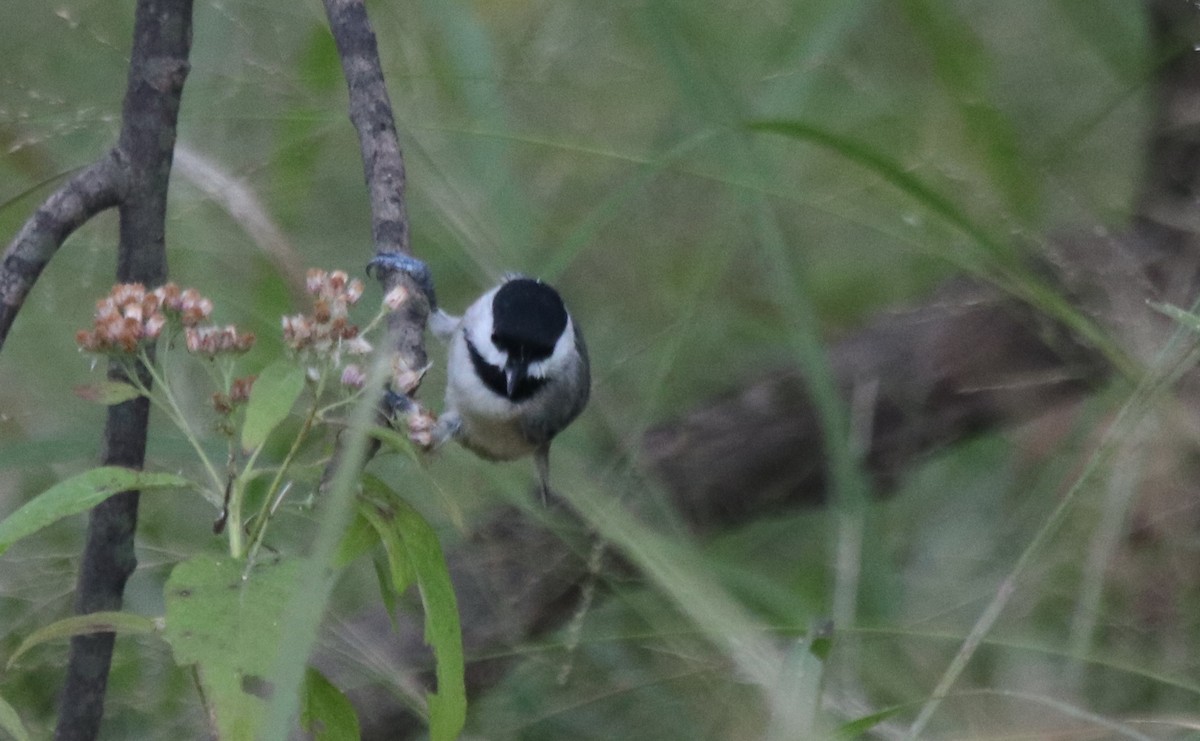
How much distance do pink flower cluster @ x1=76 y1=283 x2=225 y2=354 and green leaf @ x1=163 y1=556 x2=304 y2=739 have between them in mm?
233

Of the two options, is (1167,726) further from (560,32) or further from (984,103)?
(560,32)

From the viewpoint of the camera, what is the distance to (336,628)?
6.06ft

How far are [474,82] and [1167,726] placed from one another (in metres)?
1.47

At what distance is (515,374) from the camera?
6.64 feet

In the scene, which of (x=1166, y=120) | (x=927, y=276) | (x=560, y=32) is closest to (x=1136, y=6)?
(x=1166, y=120)

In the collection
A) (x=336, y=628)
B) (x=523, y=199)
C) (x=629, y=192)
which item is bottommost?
(x=336, y=628)

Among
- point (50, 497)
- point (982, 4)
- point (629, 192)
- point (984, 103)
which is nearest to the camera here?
point (50, 497)

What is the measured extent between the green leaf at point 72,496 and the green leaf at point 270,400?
0.17 feet

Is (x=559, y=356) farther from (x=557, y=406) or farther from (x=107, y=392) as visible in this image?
(x=107, y=392)

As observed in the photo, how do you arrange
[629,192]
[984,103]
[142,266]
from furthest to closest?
[984,103] → [629,192] → [142,266]

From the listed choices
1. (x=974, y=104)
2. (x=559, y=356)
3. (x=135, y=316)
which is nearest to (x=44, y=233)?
(x=135, y=316)

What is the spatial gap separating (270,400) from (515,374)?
3.79 feet

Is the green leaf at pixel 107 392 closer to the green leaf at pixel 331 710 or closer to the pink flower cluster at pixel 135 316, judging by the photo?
the pink flower cluster at pixel 135 316

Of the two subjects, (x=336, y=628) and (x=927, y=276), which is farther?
(x=927, y=276)
